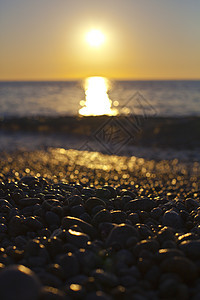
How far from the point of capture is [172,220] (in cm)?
247

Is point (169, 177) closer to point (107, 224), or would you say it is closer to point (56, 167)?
point (56, 167)

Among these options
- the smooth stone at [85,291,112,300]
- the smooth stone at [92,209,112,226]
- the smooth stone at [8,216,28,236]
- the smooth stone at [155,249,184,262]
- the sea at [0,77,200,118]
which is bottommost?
the smooth stone at [85,291,112,300]

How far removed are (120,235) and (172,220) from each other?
75 cm

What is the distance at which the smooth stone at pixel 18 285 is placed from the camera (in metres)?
1.13

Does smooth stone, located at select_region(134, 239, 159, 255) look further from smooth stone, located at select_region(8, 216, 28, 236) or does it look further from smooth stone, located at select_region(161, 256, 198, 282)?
smooth stone, located at select_region(8, 216, 28, 236)

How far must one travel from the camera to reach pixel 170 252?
1614 mm

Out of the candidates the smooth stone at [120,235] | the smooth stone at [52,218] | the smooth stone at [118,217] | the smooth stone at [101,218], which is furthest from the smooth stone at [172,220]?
the smooth stone at [52,218]

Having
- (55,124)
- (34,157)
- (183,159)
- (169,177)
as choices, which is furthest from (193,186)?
(55,124)

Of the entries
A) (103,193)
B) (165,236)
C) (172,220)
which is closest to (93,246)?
(165,236)

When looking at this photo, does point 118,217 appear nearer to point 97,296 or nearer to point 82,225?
point 82,225

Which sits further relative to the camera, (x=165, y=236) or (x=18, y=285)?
(x=165, y=236)

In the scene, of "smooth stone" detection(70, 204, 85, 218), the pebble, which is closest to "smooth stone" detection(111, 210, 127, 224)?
the pebble

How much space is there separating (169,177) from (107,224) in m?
4.37

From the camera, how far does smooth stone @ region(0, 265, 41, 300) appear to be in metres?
1.13
